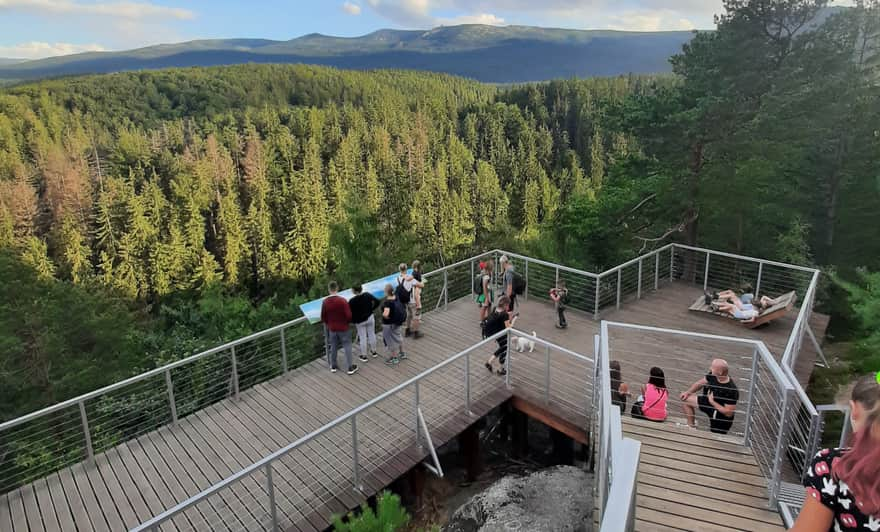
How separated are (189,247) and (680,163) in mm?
51935

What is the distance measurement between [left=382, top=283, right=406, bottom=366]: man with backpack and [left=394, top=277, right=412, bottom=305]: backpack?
9 centimetres

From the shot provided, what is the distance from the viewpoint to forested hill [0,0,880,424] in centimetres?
1445

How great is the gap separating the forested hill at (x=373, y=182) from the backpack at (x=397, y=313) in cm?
732

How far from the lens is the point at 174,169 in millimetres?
67375

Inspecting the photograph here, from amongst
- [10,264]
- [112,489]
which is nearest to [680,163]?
[112,489]

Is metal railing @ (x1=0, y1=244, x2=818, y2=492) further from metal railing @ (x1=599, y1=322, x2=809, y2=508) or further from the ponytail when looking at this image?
the ponytail

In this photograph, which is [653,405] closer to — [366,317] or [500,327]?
[500,327]

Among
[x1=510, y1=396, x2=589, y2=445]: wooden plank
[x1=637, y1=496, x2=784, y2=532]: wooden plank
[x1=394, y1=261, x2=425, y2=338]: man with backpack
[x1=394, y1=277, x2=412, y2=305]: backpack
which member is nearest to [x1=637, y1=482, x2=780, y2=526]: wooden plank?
[x1=637, y1=496, x2=784, y2=532]: wooden plank

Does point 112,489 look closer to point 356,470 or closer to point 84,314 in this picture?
point 356,470

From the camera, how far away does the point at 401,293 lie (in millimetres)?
9016

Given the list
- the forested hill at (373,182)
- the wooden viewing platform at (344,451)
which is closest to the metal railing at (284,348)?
the wooden viewing platform at (344,451)

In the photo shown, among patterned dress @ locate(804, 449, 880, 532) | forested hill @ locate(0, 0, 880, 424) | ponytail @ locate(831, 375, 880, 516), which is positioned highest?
ponytail @ locate(831, 375, 880, 516)

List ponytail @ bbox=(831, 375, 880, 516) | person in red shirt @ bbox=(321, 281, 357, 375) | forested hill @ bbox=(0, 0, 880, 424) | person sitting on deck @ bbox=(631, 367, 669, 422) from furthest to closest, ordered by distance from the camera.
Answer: forested hill @ bbox=(0, 0, 880, 424), person in red shirt @ bbox=(321, 281, 357, 375), person sitting on deck @ bbox=(631, 367, 669, 422), ponytail @ bbox=(831, 375, 880, 516)

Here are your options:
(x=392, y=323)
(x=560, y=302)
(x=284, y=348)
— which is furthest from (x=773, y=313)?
(x=284, y=348)
